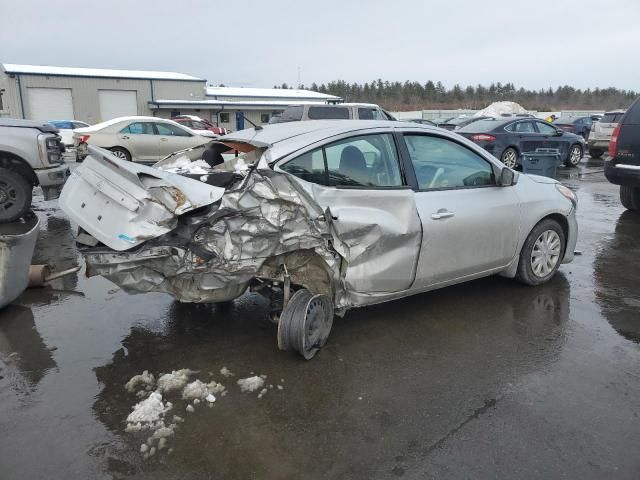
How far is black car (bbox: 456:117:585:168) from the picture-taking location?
51.2 ft

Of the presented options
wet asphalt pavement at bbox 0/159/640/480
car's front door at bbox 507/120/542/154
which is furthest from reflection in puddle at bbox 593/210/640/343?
car's front door at bbox 507/120/542/154

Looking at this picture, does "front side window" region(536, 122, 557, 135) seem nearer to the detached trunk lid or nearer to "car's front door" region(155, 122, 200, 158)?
"car's front door" region(155, 122, 200, 158)

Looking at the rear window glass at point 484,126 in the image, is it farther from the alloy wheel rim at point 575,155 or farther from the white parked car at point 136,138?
the white parked car at point 136,138

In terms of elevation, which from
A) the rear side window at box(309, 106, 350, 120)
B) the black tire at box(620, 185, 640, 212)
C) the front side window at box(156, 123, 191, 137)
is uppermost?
the rear side window at box(309, 106, 350, 120)

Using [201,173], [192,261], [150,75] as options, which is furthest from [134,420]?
[150,75]

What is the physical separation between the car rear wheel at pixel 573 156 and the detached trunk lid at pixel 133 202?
16.8 meters

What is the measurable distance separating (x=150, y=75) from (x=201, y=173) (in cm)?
4237

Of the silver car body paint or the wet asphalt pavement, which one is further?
the silver car body paint

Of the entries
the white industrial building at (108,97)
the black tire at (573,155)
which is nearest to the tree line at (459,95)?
the white industrial building at (108,97)

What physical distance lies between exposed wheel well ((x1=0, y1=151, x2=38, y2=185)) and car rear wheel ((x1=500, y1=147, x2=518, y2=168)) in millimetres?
12495

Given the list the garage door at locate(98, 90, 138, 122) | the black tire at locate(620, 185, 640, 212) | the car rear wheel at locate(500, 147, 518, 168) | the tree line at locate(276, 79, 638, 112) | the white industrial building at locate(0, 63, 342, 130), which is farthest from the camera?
the tree line at locate(276, 79, 638, 112)

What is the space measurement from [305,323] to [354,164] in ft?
4.26

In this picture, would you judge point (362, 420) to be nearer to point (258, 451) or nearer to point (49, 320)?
point (258, 451)

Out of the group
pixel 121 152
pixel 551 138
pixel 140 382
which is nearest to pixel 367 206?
pixel 140 382
